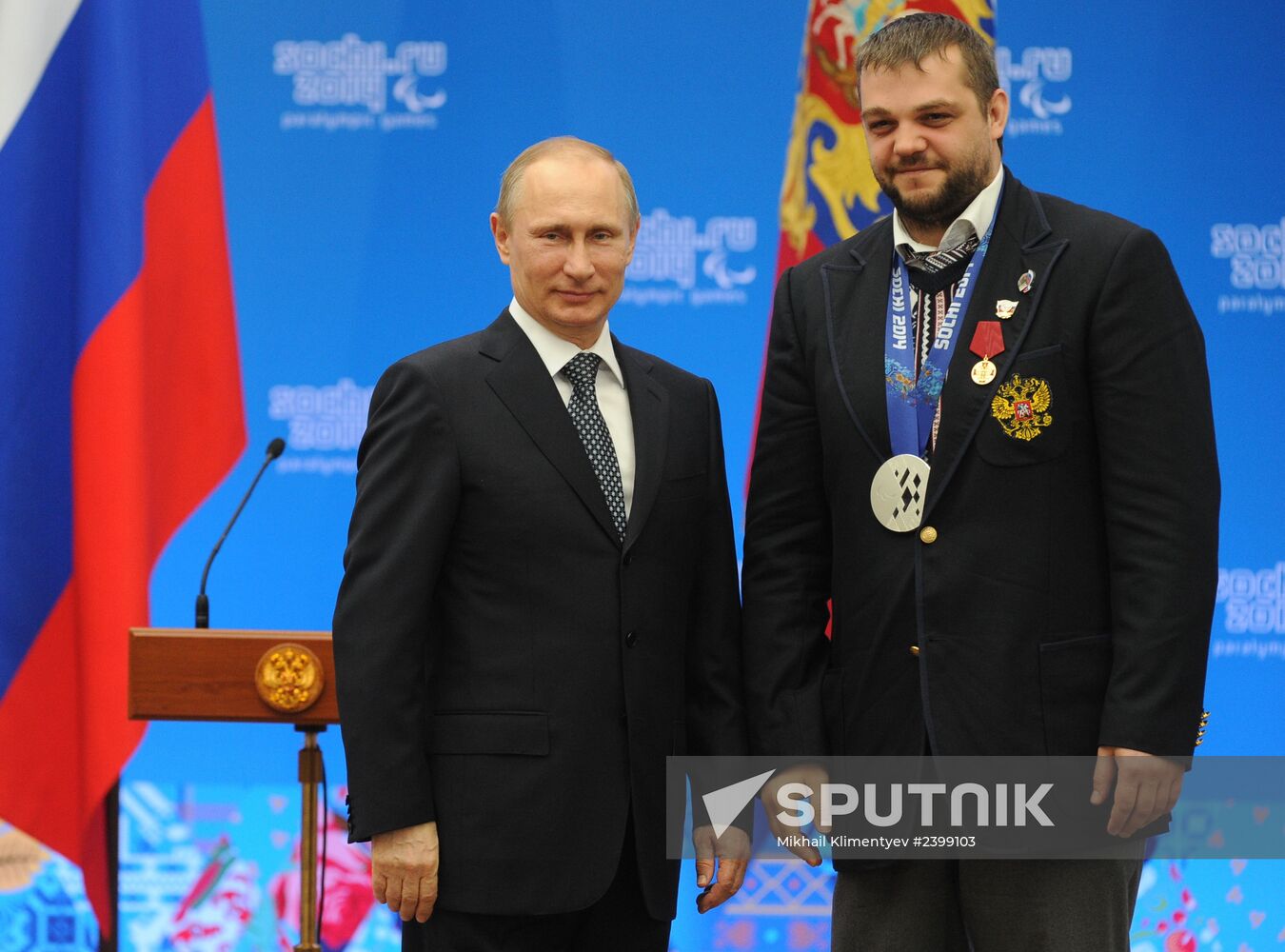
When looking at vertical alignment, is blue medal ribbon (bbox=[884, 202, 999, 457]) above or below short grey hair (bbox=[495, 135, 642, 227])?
below

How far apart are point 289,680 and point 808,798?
1189 millimetres

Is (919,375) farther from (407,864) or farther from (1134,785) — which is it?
(407,864)

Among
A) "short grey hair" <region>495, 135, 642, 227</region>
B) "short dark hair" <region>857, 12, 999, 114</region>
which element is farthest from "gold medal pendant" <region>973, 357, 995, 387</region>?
"short grey hair" <region>495, 135, 642, 227</region>

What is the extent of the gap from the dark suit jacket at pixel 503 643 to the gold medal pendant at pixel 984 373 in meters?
0.48

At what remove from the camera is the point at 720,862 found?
2203mm

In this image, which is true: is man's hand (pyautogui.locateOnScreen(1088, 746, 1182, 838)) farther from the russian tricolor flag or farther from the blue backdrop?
the russian tricolor flag

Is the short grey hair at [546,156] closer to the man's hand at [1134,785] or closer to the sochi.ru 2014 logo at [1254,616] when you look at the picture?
the man's hand at [1134,785]

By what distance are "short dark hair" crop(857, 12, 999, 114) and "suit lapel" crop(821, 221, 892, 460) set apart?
26cm

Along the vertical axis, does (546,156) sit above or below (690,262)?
below

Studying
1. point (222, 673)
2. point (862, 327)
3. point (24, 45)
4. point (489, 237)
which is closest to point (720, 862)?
point (862, 327)

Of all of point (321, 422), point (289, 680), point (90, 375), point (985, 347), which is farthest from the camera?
point (321, 422)

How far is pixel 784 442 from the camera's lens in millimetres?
2244

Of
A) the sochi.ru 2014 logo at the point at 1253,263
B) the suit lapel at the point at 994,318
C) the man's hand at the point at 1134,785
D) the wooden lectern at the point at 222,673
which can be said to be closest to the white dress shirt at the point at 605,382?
the suit lapel at the point at 994,318

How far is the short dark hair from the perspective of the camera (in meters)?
2.07
